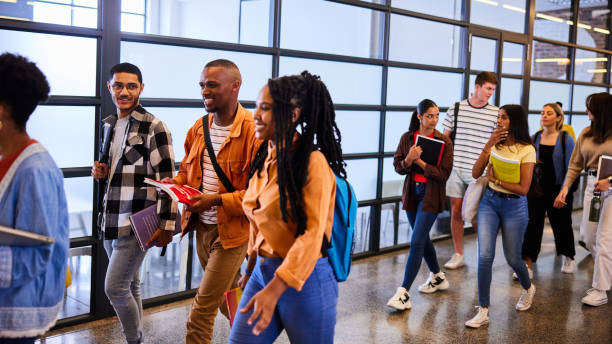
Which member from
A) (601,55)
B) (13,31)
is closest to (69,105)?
(13,31)

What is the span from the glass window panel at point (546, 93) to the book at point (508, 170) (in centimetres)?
509

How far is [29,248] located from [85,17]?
8.52 ft

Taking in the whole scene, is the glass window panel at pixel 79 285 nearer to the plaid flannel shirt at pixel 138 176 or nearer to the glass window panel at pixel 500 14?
the plaid flannel shirt at pixel 138 176

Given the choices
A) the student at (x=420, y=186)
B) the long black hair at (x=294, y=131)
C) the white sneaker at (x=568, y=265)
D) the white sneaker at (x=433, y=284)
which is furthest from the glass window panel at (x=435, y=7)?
the long black hair at (x=294, y=131)

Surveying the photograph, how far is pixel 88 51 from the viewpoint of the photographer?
415 cm

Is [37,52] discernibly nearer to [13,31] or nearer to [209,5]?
[13,31]

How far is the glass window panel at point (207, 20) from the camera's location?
4.46 metres

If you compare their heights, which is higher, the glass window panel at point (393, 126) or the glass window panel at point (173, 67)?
the glass window panel at point (173, 67)

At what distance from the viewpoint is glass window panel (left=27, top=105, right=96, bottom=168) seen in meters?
3.99

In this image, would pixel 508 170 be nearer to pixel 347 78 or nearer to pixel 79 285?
pixel 347 78

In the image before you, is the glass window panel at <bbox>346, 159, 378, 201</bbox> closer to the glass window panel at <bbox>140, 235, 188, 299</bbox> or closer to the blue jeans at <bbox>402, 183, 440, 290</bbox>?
the blue jeans at <bbox>402, 183, 440, 290</bbox>

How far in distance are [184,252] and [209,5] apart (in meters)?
1.99

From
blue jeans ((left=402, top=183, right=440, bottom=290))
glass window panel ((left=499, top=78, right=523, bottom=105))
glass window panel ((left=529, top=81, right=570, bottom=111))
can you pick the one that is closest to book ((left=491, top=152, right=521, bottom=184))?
blue jeans ((left=402, top=183, right=440, bottom=290))

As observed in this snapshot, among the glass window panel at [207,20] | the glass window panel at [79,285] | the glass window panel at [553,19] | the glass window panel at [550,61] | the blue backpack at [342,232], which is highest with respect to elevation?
the glass window panel at [553,19]
